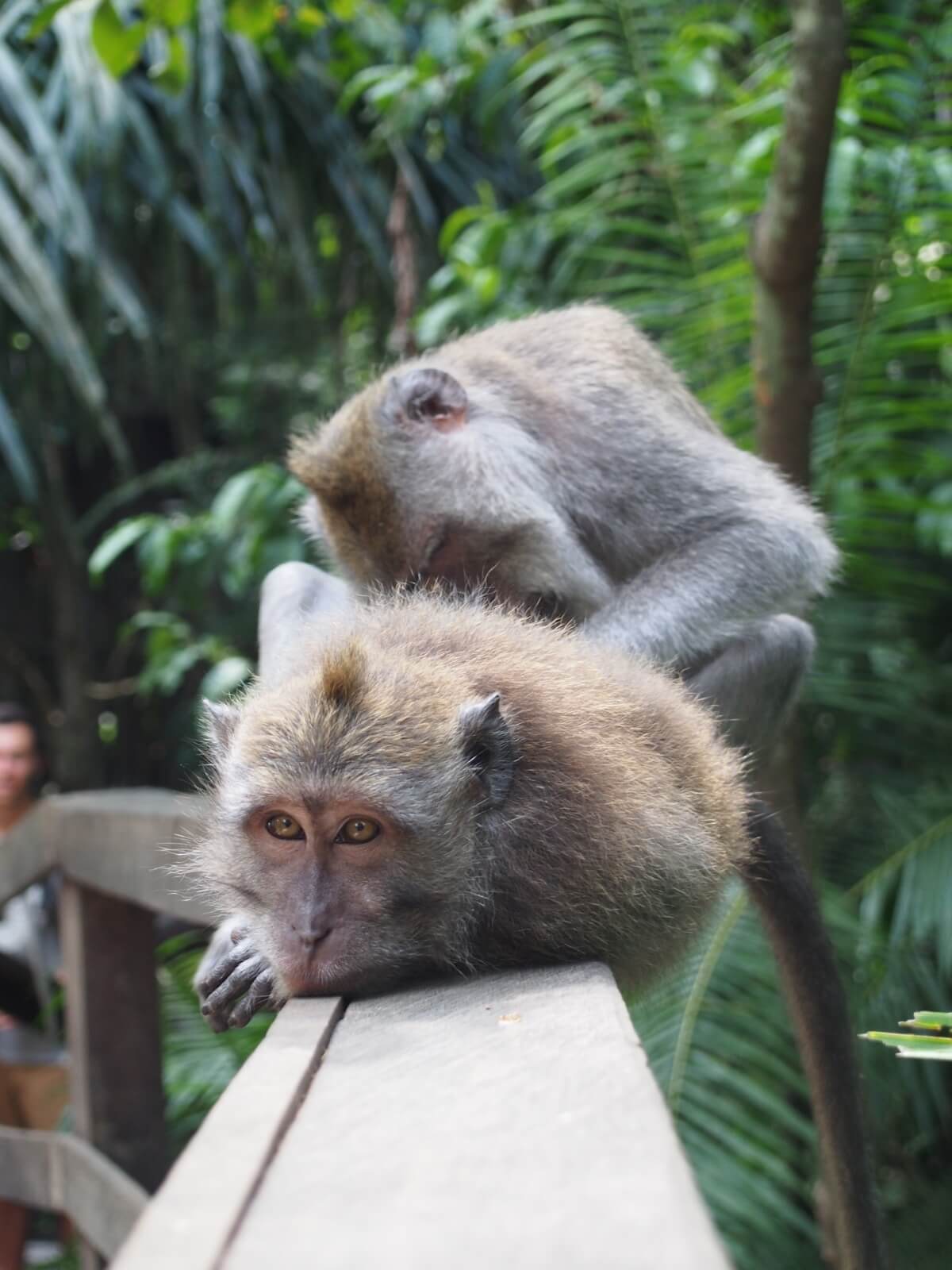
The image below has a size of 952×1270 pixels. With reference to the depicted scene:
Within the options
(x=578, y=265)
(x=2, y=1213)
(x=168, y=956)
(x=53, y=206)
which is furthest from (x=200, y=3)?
(x=2, y=1213)

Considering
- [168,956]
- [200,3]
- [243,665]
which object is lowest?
[168,956]

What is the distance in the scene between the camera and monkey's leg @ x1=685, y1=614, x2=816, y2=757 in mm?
3242

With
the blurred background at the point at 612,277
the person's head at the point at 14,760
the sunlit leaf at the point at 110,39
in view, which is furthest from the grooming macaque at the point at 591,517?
the person's head at the point at 14,760

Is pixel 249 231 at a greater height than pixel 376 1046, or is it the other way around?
pixel 249 231

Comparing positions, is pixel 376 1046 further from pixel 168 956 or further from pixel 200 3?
pixel 200 3

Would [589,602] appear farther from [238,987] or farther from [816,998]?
[238,987]

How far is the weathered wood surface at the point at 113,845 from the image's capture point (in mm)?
2971

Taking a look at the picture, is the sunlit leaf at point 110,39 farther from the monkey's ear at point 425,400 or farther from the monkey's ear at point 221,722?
the monkey's ear at point 221,722

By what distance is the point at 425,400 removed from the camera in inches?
134

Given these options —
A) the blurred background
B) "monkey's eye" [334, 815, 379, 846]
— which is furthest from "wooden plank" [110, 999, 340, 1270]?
Answer: the blurred background

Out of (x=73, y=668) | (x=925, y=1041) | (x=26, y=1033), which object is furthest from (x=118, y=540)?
(x=925, y=1041)

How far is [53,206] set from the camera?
6.56 m

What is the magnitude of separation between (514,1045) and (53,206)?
19.8 ft

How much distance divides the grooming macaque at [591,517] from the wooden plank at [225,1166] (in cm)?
189
